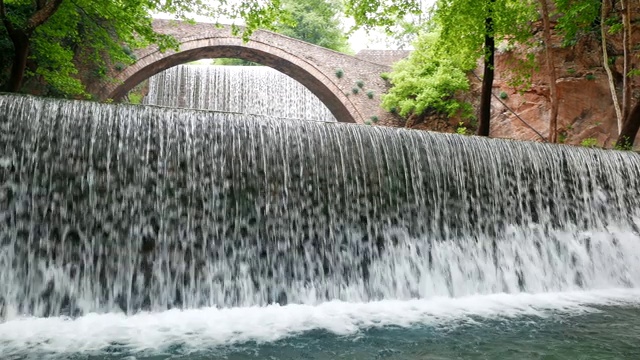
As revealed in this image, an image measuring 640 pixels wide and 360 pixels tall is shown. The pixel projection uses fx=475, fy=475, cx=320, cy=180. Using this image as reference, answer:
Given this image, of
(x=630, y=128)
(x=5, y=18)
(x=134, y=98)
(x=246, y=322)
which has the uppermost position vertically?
(x=134, y=98)

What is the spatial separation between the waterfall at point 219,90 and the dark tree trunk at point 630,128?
12.0 m

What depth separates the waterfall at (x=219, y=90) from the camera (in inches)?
722

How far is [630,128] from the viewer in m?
9.66

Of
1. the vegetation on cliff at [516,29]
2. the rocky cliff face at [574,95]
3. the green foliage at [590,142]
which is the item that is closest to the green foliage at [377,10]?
the vegetation on cliff at [516,29]

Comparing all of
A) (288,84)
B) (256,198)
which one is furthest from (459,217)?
(288,84)

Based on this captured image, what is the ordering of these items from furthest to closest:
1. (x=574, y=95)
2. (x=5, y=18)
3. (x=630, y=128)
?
(x=574, y=95) → (x=630, y=128) → (x=5, y=18)

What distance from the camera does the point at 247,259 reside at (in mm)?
4684

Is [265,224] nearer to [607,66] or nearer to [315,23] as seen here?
[607,66]

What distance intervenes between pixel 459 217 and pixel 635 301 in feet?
6.73

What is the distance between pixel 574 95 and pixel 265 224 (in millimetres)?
10861

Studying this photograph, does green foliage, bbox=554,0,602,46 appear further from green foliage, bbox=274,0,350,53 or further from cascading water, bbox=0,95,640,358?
green foliage, bbox=274,0,350,53

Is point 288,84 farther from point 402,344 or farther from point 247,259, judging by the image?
point 402,344

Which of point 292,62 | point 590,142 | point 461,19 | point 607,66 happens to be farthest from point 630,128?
point 292,62

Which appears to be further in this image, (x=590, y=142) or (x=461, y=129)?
(x=461, y=129)
